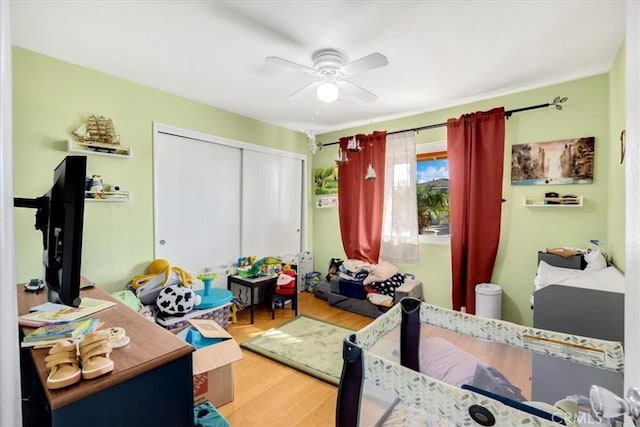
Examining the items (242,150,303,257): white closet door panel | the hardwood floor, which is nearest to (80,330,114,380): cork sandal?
the hardwood floor

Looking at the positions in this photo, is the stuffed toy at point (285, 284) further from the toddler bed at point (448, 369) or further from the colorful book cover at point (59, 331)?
the colorful book cover at point (59, 331)

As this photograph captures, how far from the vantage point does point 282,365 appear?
2.39m

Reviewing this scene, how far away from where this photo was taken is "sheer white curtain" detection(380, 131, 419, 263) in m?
3.52

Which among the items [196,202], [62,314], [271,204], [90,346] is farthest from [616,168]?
[196,202]

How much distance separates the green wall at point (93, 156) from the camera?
2090 mm

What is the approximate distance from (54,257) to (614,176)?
3288mm

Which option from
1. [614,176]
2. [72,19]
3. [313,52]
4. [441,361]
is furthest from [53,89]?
[614,176]

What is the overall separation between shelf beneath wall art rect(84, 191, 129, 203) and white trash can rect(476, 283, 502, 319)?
11.1 feet

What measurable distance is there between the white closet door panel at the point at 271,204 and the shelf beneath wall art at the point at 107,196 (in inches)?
52.5

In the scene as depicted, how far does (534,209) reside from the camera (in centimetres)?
279

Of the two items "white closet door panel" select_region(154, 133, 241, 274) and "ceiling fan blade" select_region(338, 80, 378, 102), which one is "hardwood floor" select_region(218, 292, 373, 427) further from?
"ceiling fan blade" select_region(338, 80, 378, 102)

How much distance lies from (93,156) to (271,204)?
6.61 ft

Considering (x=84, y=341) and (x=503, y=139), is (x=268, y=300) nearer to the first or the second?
(x=84, y=341)

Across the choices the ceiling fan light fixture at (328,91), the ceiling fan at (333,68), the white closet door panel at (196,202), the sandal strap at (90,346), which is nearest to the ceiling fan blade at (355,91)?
the ceiling fan at (333,68)
